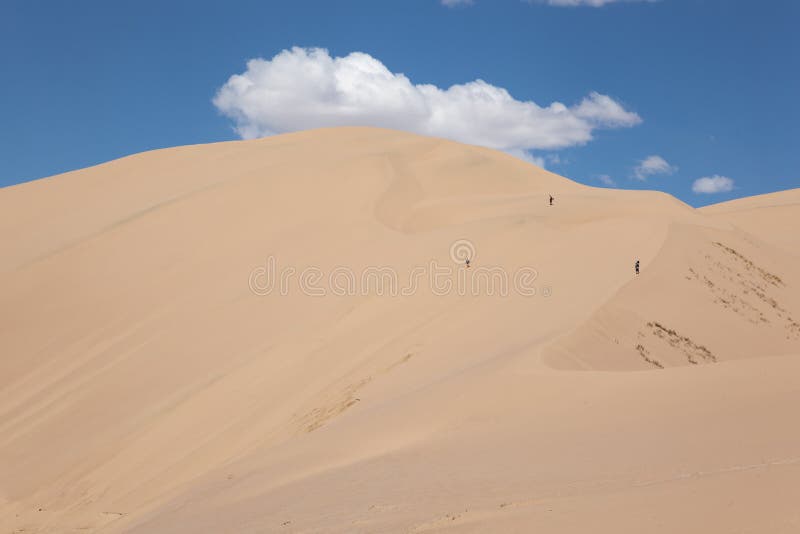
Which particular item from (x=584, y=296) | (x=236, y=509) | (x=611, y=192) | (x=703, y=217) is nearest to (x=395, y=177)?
(x=611, y=192)

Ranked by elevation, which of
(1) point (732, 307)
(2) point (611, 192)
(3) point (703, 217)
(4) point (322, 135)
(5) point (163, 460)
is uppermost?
(4) point (322, 135)

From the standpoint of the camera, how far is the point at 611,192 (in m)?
22.7

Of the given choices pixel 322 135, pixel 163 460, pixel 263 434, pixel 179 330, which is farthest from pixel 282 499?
pixel 322 135

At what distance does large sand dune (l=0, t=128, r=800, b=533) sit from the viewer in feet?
17.7

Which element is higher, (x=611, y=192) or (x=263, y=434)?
(x=611, y=192)

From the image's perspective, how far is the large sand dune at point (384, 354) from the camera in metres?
5.41

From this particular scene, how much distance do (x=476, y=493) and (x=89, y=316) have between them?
46.2ft

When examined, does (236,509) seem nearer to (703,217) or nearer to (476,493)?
(476,493)

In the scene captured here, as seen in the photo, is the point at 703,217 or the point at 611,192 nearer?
the point at 703,217

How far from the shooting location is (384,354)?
1190cm

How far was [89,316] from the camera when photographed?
17094 millimetres

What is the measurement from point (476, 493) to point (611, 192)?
61.8 feet

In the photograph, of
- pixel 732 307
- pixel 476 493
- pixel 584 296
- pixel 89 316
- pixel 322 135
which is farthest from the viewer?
pixel 322 135

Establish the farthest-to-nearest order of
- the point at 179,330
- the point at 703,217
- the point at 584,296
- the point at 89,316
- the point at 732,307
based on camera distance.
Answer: the point at 703,217
the point at 89,316
the point at 179,330
the point at 732,307
the point at 584,296
